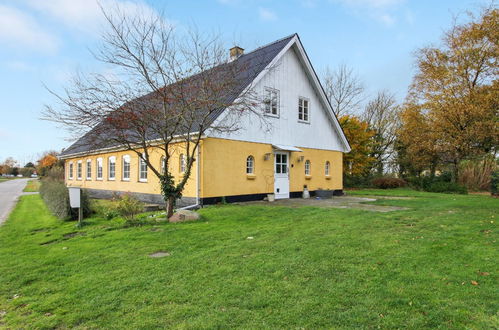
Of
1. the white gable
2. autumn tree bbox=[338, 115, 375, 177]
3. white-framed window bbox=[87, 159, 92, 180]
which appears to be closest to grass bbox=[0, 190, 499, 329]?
the white gable

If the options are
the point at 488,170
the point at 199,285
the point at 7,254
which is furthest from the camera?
the point at 488,170

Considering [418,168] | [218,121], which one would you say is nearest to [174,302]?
[218,121]

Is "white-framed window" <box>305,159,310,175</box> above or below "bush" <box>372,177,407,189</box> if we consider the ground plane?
above

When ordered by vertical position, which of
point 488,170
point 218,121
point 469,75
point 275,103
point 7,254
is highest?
point 469,75

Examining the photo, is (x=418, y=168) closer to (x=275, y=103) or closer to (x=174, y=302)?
(x=275, y=103)

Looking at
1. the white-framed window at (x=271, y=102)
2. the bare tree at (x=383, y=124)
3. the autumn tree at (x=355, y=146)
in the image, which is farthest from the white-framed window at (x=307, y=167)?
the bare tree at (x=383, y=124)

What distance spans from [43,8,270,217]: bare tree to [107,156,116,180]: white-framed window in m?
9.78

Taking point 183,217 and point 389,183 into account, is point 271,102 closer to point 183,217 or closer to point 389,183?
point 183,217

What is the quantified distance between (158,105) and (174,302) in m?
7.05

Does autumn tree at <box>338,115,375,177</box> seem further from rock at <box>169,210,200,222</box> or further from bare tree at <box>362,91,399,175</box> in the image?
rock at <box>169,210,200,222</box>

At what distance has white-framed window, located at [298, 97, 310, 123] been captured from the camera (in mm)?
16406

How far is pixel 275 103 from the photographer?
49.2 ft

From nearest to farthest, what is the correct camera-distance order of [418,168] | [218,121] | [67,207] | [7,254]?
[7,254] < [67,207] < [218,121] < [418,168]

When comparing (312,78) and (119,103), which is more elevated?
(312,78)
